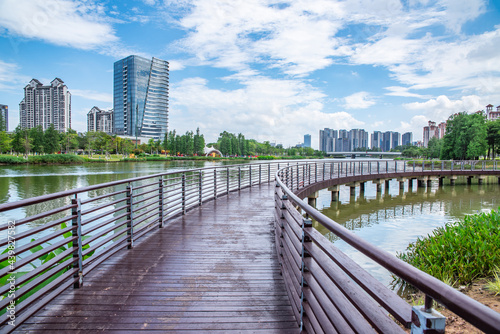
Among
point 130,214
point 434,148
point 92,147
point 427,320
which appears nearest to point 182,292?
point 130,214

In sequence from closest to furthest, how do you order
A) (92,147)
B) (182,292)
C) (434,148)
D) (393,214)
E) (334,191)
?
(182,292) → (393,214) → (334,191) → (434,148) → (92,147)

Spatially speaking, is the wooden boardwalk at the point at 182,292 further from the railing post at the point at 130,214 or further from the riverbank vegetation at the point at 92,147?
the riverbank vegetation at the point at 92,147

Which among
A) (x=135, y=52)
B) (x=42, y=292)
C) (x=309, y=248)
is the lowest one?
(x=42, y=292)

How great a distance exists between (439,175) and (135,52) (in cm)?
18657

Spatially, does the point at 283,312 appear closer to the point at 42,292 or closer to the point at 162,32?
the point at 42,292

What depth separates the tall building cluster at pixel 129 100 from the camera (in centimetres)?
16300

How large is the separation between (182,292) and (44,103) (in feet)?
700

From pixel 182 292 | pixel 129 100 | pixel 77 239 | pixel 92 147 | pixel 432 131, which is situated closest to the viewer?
pixel 182 292

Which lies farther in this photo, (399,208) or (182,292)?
(399,208)

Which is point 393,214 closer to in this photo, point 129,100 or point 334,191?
point 334,191

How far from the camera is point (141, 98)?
166250 mm

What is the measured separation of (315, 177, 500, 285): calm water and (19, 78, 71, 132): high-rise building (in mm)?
196420

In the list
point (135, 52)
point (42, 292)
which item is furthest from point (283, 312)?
point (135, 52)

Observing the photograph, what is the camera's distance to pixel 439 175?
29000 mm
